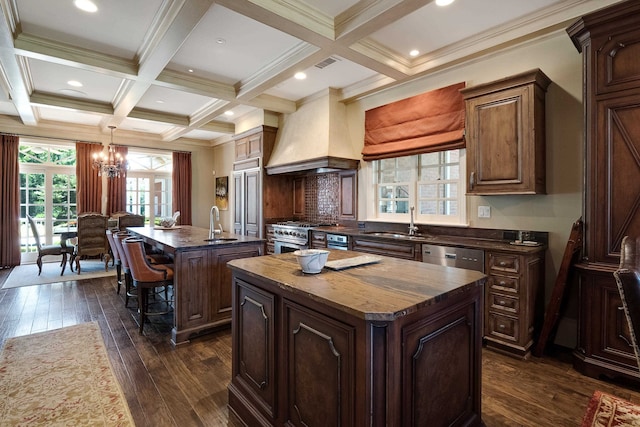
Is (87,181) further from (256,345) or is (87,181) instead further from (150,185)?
(256,345)

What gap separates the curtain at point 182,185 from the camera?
8203mm

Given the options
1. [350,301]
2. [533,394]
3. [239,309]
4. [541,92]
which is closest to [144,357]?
[239,309]

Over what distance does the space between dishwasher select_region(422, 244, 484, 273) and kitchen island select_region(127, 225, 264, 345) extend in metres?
1.83

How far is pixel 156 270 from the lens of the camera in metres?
3.26

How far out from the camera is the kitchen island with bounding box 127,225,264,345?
3057 mm

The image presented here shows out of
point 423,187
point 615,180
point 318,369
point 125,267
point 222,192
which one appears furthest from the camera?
point 222,192

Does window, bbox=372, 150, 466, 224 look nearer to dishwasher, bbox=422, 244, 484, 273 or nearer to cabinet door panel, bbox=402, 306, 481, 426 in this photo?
dishwasher, bbox=422, 244, 484, 273

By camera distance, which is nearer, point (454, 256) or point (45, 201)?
point (454, 256)

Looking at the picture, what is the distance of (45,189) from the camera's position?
A: 6.87 metres

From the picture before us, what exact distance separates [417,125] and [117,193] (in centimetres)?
679

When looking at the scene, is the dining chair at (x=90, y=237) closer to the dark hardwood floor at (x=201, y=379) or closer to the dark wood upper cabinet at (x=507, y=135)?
the dark hardwood floor at (x=201, y=379)

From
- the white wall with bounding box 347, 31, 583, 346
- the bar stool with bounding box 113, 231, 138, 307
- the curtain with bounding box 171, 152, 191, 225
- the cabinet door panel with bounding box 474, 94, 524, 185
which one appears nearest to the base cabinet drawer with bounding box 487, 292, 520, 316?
the white wall with bounding box 347, 31, 583, 346

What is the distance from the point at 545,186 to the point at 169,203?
8.19 m

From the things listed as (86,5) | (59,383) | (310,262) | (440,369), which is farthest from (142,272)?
(440,369)
